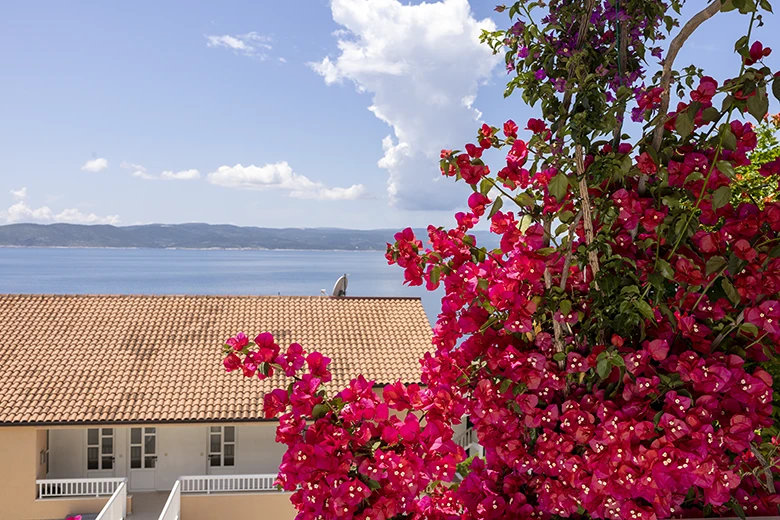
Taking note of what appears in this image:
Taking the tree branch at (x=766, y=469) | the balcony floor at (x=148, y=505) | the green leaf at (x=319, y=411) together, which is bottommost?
the balcony floor at (x=148, y=505)

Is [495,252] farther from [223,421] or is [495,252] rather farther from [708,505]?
[223,421]

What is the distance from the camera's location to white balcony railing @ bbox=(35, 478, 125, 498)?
9.72m

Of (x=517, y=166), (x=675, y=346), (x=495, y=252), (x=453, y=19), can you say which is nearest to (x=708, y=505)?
(x=675, y=346)

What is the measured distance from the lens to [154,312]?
1232cm

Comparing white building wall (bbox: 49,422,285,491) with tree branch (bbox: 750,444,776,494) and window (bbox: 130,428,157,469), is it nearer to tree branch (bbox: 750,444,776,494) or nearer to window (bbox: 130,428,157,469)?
window (bbox: 130,428,157,469)

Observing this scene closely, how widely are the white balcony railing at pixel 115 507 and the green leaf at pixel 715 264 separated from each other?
7.81 metres

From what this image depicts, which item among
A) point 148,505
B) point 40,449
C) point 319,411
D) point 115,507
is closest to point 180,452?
point 148,505

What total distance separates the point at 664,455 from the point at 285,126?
41766 mm

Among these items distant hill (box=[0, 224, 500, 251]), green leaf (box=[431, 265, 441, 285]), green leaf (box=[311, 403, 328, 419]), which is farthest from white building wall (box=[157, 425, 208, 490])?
distant hill (box=[0, 224, 500, 251])

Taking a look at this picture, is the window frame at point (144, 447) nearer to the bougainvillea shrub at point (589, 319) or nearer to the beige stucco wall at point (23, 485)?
the beige stucco wall at point (23, 485)

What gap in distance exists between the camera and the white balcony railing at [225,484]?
9953 mm

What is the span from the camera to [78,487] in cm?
996

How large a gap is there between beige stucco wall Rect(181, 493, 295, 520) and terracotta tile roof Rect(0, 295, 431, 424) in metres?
1.47

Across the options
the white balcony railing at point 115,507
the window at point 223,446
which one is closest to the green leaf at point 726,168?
the white balcony railing at point 115,507
